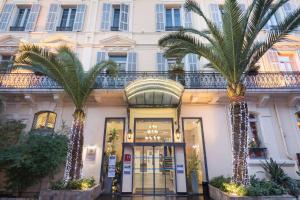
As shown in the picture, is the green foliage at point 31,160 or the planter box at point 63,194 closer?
the planter box at point 63,194

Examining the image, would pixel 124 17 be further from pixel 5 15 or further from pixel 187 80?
pixel 5 15

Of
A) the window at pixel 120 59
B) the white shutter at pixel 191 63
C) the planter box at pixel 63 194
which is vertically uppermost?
the window at pixel 120 59

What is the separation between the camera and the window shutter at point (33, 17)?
1293cm

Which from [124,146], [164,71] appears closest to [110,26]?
[164,71]

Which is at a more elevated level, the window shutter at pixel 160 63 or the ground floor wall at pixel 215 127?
the window shutter at pixel 160 63

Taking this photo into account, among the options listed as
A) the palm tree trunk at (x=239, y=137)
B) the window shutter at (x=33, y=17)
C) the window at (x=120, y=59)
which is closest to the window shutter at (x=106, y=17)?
the window at (x=120, y=59)

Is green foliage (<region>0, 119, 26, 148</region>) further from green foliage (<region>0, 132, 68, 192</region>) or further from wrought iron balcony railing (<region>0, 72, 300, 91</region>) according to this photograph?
wrought iron balcony railing (<region>0, 72, 300, 91</region>)

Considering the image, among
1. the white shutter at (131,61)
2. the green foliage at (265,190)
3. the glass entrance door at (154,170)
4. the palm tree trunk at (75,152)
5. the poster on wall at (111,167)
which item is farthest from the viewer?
the white shutter at (131,61)

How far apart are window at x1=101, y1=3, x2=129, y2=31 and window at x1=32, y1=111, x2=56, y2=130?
6.42 meters

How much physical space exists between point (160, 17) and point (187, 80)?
5511mm

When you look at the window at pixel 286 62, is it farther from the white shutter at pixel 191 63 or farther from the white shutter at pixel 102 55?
the white shutter at pixel 102 55

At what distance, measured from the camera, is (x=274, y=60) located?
11.9 meters

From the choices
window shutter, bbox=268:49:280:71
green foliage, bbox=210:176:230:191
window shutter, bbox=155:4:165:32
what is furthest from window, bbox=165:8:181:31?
green foliage, bbox=210:176:230:191

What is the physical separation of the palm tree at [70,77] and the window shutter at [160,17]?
231 inches
